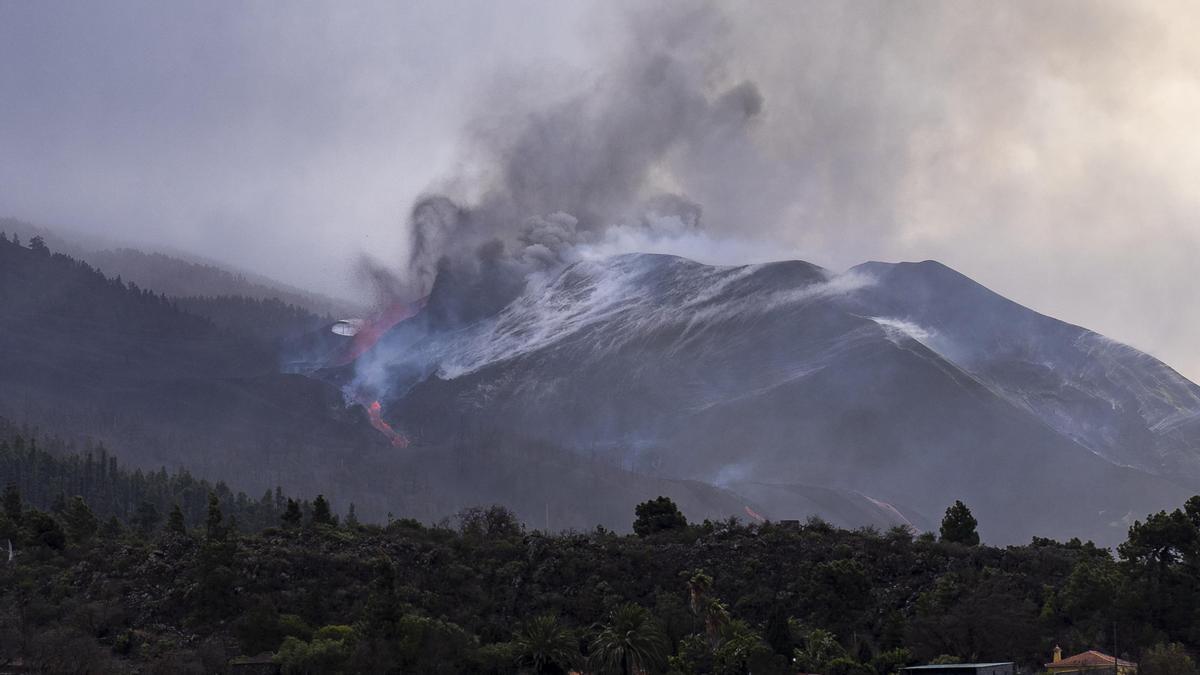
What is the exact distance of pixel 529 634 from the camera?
114500 mm

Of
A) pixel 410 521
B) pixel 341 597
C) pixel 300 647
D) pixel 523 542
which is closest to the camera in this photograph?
pixel 300 647

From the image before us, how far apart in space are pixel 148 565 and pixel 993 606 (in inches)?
2924

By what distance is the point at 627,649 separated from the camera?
107812 mm

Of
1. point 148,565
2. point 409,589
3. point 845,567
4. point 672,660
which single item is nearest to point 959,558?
point 845,567

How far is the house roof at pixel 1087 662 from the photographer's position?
108375 millimetres

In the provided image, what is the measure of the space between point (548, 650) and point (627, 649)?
23.6 ft

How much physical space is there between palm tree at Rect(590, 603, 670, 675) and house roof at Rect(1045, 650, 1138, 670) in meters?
29.6

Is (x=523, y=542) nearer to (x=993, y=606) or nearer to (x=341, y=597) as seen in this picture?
(x=341, y=597)

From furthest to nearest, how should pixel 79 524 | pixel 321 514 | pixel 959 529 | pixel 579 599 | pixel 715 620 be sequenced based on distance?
pixel 321 514, pixel 959 529, pixel 79 524, pixel 579 599, pixel 715 620

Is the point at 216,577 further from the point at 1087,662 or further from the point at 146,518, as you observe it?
the point at 146,518

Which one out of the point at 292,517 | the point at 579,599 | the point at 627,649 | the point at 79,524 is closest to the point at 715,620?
the point at 627,649

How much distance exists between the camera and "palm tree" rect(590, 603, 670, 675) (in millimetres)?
107438

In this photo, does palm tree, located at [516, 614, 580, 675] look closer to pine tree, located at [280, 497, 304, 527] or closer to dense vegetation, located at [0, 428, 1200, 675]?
dense vegetation, located at [0, 428, 1200, 675]

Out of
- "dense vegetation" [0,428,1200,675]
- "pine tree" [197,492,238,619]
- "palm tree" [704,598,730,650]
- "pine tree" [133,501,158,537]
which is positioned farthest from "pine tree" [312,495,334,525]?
"palm tree" [704,598,730,650]
